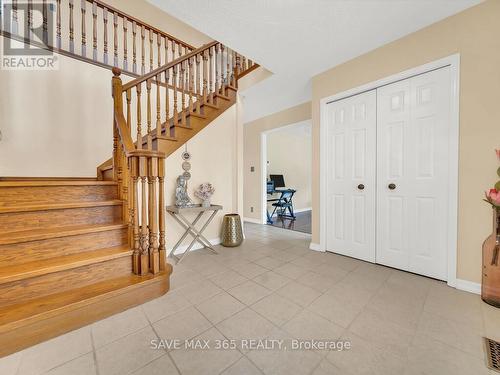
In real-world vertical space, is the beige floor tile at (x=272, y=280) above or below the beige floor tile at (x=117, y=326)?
below

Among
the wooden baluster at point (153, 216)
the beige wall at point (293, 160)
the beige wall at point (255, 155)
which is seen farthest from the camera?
the beige wall at point (293, 160)

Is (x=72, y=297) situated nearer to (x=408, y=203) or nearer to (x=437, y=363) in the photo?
(x=437, y=363)

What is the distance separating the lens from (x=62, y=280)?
4.95 feet

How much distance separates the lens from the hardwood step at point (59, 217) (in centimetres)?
160

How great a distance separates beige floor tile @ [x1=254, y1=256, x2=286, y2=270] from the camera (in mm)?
2494

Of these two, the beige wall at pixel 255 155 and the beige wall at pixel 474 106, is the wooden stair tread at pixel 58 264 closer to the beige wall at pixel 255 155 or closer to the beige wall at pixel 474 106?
A: the beige wall at pixel 474 106

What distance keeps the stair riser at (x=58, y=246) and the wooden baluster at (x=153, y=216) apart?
1.11 ft

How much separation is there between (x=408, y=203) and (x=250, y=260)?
6.34 feet

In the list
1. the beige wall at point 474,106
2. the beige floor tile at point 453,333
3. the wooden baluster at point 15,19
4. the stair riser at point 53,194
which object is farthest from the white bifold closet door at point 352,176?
the wooden baluster at point 15,19

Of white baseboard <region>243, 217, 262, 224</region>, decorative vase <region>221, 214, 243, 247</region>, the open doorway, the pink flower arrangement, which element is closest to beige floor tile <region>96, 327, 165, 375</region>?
decorative vase <region>221, 214, 243, 247</region>

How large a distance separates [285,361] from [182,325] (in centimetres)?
73

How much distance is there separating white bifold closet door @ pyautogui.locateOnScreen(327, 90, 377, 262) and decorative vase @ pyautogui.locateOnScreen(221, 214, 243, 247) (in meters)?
1.36

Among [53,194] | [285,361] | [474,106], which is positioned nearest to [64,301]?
[53,194]

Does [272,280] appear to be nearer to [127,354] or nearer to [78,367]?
[127,354]
